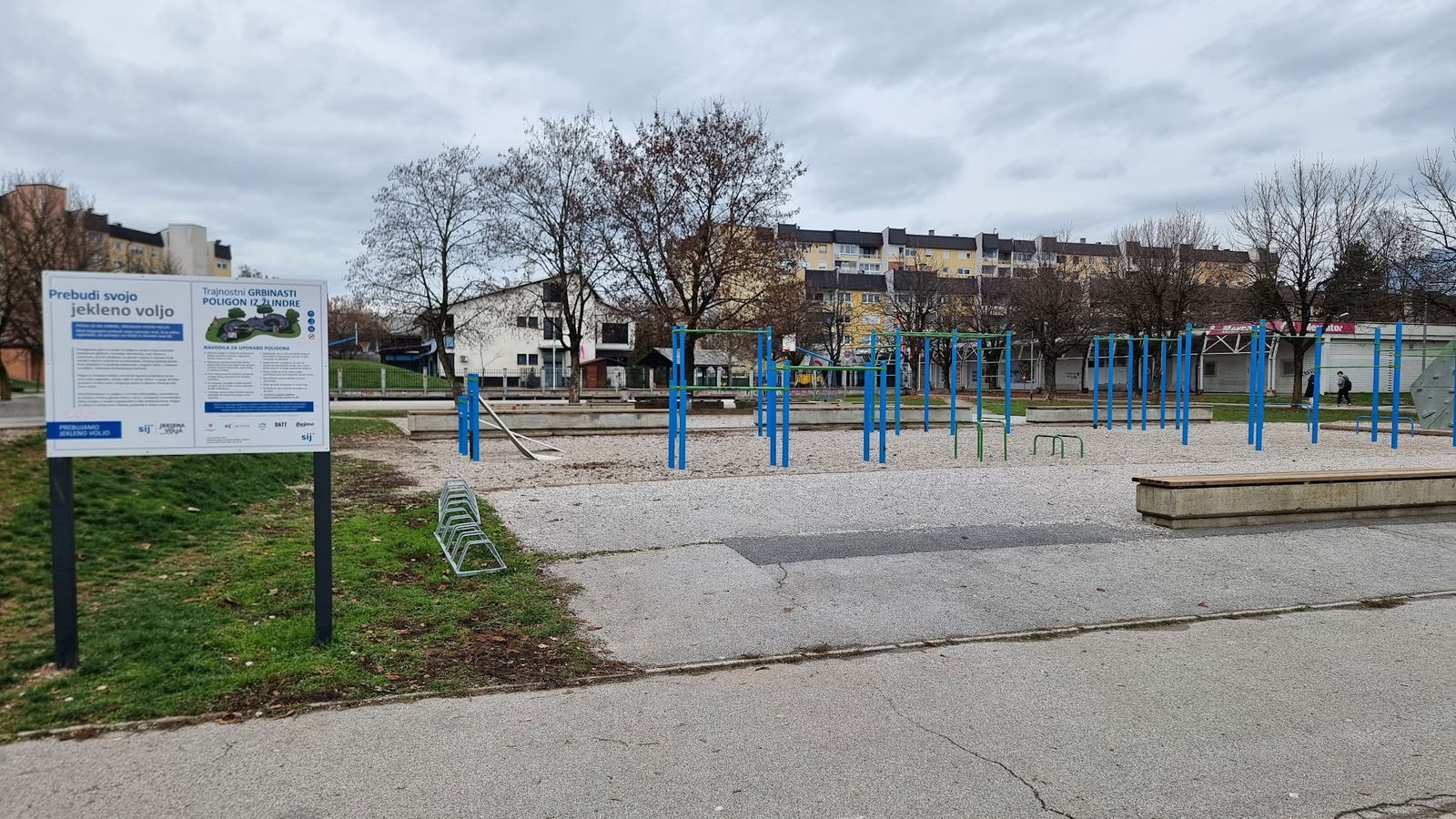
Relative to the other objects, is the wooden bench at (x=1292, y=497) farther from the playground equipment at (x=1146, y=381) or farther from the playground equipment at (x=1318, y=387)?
the playground equipment at (x=1146, y=381)

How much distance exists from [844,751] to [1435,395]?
25.8 meters

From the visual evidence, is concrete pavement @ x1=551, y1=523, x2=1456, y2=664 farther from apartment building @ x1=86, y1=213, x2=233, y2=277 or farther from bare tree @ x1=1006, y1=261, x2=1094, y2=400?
bare tree @ x1=1006, y1=261, x2=1094, y2=400

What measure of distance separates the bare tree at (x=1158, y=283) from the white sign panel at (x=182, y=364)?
38582 millimetres

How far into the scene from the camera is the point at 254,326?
187 inches

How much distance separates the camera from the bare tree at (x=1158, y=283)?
125 feet

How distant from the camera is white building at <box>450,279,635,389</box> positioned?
35.1m

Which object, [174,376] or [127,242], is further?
[127,242]

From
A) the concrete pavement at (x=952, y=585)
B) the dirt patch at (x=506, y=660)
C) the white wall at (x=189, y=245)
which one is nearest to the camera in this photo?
the dirt patch at (x=506, y=660)

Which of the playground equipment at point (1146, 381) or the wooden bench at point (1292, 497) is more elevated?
the playground equipment at point (1146, 381)

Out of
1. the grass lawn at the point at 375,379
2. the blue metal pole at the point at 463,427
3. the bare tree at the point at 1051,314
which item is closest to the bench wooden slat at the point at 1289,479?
the blue metal pole at the point at 463,427

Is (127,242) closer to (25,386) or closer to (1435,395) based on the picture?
(25,386)

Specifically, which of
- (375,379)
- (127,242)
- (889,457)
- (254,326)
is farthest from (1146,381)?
(127,242)

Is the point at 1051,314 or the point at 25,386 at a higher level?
the point at 1051,314

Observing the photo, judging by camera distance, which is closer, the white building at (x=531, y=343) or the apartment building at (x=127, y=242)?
the apartment building at (x=127, y=242)
